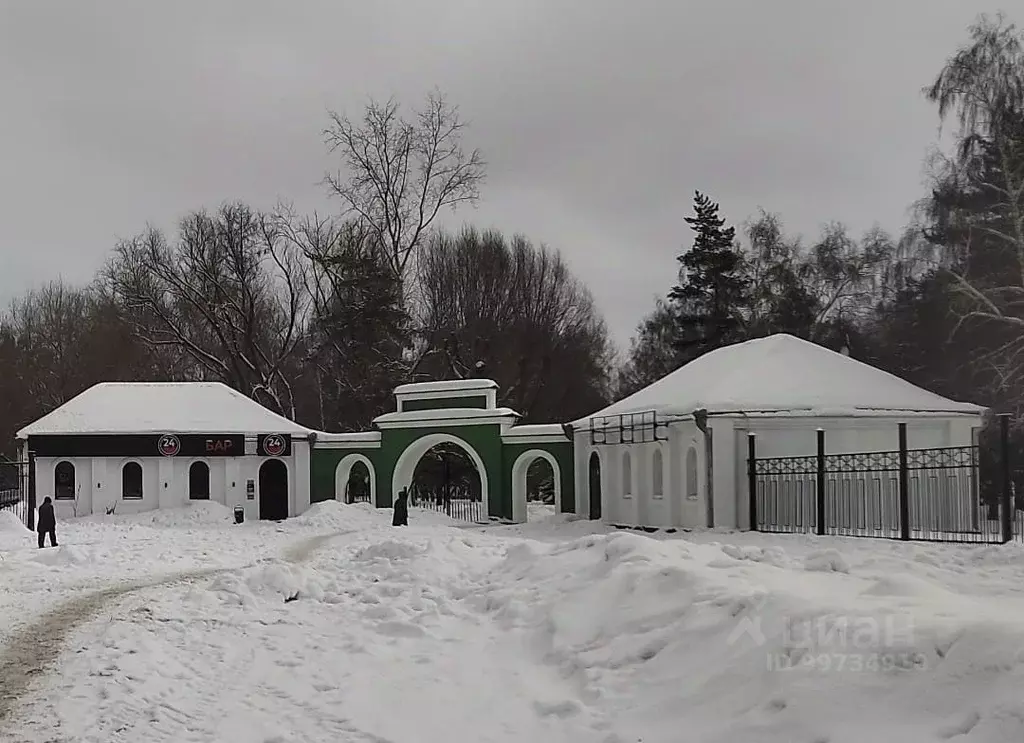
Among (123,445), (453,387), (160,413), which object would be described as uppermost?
(453,387)

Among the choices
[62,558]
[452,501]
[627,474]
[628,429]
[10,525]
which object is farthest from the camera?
[452,501]

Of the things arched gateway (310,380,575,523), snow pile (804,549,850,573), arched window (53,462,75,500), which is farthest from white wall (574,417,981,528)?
arched window (53,462,75,500)

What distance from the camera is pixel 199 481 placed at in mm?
33094

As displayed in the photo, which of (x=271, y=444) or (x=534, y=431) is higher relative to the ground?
(x=534, y=431)

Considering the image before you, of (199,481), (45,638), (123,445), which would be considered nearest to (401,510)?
(199,481)

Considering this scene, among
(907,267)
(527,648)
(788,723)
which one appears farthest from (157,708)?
(907,267)

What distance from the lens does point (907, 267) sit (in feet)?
106

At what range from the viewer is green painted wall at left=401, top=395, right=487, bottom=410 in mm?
32750

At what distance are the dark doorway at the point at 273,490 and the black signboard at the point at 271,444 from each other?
1.88ft

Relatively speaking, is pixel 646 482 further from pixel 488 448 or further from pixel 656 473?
pixel 488 448

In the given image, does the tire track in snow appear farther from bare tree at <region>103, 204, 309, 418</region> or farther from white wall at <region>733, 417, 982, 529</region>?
bare tree at <region>103, 204, 309, 418</region>

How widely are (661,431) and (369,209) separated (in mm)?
25319

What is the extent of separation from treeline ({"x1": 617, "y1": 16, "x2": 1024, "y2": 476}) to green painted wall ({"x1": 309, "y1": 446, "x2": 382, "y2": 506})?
1591cm

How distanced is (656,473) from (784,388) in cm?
412
